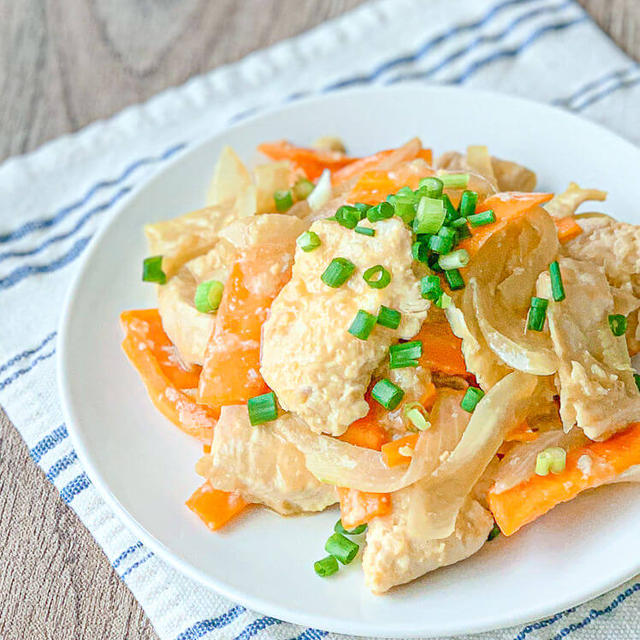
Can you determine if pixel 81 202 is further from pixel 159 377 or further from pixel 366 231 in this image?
pixel 366 231

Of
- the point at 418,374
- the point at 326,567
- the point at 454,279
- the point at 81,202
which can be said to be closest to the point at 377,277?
the point at 454,279

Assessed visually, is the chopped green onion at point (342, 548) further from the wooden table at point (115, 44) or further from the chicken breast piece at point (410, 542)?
the wooden table at point (115, 44)

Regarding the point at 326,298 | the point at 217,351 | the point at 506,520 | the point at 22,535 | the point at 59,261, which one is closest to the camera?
the point at 506,520

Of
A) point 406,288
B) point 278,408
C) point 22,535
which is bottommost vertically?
point 22,535

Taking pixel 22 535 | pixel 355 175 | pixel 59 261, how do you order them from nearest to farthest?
pixel 22 535 → pixel 355 175 → pixel 59 261

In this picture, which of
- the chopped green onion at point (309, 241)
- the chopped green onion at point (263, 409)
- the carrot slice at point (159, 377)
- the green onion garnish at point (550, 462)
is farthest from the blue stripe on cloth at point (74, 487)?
the green onion garnish at point (550, 462)

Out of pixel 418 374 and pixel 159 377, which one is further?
pixel 159 377

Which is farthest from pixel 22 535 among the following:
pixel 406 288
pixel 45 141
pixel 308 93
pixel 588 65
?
pixel 588 65

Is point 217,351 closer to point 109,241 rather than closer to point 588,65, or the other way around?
point 109,241
